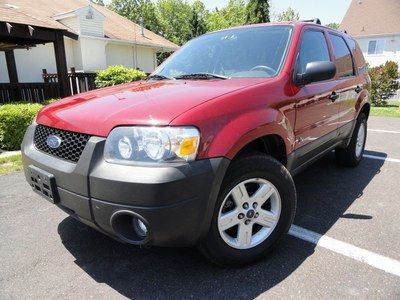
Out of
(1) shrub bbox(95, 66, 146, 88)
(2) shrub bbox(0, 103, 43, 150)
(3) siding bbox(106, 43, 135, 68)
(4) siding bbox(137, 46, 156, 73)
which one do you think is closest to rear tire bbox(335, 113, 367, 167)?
(2) shrub bbox(0, 103, 43, 150)

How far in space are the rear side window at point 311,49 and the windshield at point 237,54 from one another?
193 mm

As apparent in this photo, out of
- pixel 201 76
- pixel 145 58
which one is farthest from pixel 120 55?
pixel 201 76

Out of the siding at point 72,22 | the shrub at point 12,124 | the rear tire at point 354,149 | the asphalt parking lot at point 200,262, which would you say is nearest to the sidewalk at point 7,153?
the shrub at point 12,124

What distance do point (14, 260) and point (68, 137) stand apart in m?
1.18

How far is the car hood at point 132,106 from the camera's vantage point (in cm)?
218

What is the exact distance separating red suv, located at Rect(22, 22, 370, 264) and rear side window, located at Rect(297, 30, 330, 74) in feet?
0.08

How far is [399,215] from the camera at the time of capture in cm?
346

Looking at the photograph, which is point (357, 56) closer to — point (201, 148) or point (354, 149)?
point (354, 149)

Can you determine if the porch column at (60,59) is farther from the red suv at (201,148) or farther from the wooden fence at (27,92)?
the red suv at (201,148)

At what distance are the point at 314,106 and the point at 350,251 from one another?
1333 mm

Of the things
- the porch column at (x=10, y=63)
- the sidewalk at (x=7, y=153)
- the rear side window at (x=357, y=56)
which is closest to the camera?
the rear side window at (x=357, y=56)

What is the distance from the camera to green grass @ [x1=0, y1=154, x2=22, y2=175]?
16.9 ft

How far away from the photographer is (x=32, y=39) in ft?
35.3

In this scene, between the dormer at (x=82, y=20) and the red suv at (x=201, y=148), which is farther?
the dormer at (x=82, y=20)
